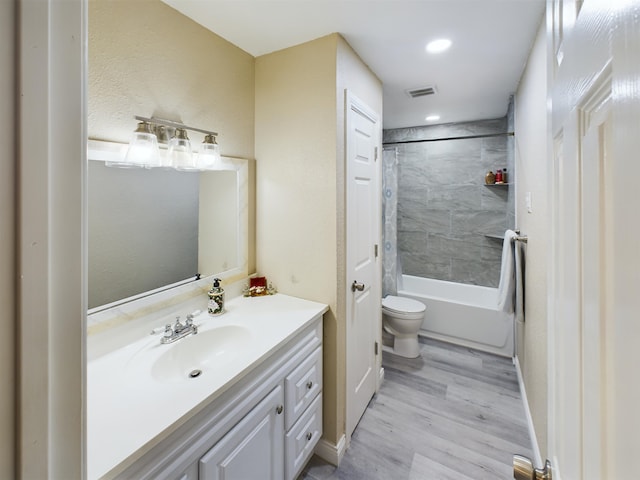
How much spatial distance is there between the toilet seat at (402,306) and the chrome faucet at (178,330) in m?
1.96

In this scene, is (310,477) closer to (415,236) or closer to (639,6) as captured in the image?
(639,6)

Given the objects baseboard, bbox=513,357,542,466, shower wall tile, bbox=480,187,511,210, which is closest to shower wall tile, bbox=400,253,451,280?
shower wall tile, bbox=480,187,511,210

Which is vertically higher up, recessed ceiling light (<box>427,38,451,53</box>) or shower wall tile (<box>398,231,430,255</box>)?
recessed ceiling light (<box>427,38,451,53</box>)

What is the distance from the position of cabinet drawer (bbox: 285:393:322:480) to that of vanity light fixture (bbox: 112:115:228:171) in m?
1.37

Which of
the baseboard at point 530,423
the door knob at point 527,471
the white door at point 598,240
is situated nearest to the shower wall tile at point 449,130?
the baseboard at point 530,423

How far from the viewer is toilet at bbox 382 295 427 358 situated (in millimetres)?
2809

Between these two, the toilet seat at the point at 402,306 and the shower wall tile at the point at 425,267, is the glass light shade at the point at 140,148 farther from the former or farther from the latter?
the shower wall tile at the point at 425,267

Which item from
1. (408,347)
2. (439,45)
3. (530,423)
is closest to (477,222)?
(408,347)

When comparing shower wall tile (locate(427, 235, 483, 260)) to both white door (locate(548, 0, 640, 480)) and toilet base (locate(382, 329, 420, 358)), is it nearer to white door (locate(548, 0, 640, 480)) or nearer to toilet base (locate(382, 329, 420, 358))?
toilet base (locate(382, 329, 420, 358))

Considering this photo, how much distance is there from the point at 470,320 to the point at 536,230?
64.0 inches

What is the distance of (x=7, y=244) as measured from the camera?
0.90ft

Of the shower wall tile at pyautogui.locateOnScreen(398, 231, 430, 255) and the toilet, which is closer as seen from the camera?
the toilet

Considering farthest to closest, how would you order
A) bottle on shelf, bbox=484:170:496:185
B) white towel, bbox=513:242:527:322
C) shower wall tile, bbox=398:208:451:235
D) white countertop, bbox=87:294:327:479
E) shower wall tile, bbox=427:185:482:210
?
shower wall tile, bbox=398:208:451:235, shower wall tile, bbox=427:185:482:210, bottle on shelf, bbox=484:170:496:185, white towel, bbox=513:242:527:322, white countertop, bbox=87:294:327:479

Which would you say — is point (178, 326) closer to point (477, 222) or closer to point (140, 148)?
point (140, 148)
